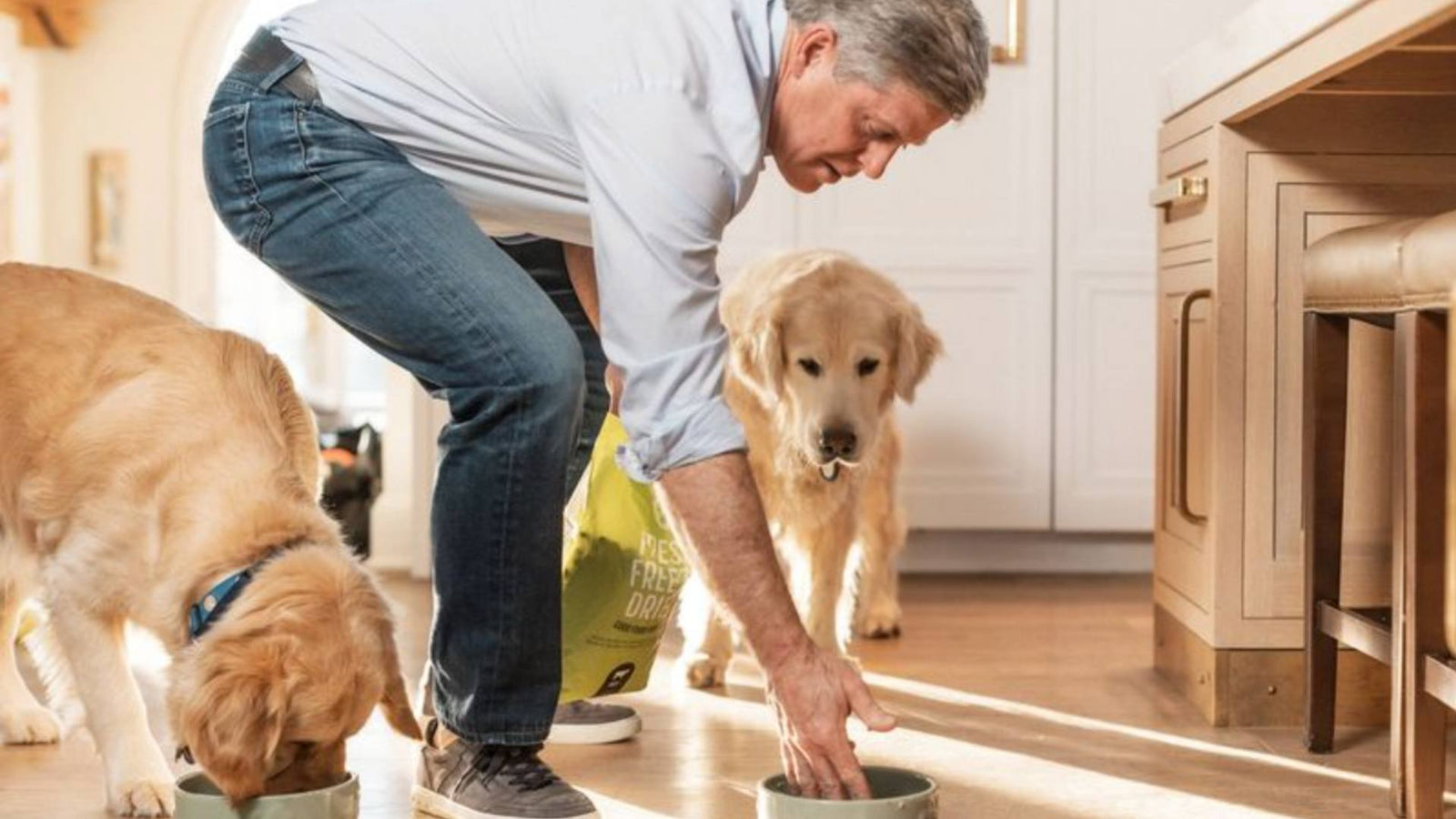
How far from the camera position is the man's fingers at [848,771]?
4.86ft

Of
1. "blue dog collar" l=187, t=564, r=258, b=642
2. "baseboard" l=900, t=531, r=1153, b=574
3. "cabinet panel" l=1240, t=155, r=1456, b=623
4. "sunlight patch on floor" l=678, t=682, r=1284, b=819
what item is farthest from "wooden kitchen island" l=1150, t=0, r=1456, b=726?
"baseboard" l=900, t=531, r=1153, b=574

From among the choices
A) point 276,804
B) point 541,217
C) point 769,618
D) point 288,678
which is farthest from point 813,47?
point 276,804

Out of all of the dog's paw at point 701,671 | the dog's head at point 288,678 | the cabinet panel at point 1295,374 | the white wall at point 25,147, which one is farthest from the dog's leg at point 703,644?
the white wall at point 25,147

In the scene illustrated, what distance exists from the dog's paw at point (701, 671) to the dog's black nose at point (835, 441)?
1.30 ft

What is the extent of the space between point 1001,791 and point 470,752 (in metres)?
0.67

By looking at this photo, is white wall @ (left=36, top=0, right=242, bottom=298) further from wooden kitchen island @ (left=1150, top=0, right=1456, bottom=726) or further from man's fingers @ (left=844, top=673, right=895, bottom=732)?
man's fingers @ (left=844, top=673, right=895, bottom=732)

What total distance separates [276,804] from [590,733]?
782mm

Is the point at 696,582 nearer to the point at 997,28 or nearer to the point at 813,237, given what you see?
the point at 813,237

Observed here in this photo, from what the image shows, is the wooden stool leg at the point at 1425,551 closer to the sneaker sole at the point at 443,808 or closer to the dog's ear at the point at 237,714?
the sneaker sole at the point at 443,808

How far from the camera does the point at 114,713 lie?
203 centimetres

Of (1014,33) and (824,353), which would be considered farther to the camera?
(1014,33)

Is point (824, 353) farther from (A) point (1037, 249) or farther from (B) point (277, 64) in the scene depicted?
(A) point (1037, 249)

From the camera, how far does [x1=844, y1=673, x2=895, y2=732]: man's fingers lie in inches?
56.7

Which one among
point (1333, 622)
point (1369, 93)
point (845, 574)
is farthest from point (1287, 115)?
point (845, 574)
